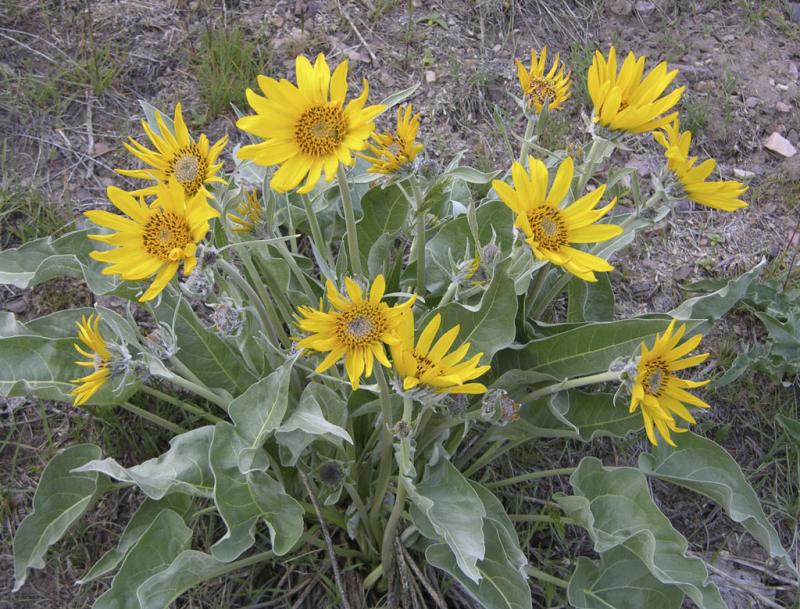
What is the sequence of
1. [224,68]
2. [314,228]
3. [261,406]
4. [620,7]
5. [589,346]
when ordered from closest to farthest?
[261,406]
[589,346]
[314,228]
[224,68]
[620,7]

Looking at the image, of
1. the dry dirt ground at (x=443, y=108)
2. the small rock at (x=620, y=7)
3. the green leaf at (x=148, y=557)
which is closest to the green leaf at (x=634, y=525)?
the dry dirt ground at (x=443, y=108)

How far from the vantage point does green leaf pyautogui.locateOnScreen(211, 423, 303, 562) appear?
187cm

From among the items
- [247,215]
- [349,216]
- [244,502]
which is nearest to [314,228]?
[247,215]

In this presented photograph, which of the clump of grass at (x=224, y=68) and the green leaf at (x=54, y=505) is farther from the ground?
the clump of grass at (x=224, y=68)

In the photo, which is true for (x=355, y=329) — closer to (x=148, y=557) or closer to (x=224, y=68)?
(x=148, y=557)

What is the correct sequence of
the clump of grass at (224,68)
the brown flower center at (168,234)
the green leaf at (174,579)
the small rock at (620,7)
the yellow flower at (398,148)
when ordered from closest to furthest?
the brown flower center at (168,234) → the green leaf at (174,579) → the yellow flower at (398,148) → the clump of grass at (224,68) → the small rock at (620,7)

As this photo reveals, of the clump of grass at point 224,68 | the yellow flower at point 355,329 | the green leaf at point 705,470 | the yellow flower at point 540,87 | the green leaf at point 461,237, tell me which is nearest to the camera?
the yellow flower at point 355,329

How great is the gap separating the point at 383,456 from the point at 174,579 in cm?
61

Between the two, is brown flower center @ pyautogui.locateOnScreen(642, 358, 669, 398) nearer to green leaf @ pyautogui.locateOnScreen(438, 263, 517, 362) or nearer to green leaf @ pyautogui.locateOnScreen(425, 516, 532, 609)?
green leaf @ pyautogui.locateOnScreen(438, 263, 517, 362)

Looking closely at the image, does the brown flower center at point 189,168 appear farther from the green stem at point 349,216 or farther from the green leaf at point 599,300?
the green leaf at point 599,300

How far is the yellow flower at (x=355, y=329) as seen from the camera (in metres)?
1.62

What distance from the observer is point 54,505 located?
2.19m

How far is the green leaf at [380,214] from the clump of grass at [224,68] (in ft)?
3.98

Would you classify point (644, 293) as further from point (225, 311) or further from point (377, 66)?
point (225, 311)
